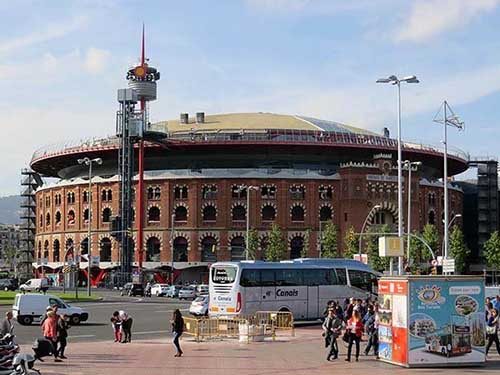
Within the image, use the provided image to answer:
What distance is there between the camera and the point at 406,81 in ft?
163

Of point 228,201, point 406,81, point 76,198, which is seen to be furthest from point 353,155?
point 406,81

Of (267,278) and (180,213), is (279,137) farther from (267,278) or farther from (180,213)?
(267,278)

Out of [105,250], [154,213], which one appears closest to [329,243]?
[154,213]

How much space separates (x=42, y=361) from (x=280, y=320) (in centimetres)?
1511

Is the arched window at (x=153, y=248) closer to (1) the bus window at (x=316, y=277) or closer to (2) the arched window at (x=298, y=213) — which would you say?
(2) the arched window at (x=298, y=213)

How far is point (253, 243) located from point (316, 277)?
188 feet

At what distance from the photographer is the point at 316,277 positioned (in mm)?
45094

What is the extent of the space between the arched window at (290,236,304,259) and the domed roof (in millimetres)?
14554

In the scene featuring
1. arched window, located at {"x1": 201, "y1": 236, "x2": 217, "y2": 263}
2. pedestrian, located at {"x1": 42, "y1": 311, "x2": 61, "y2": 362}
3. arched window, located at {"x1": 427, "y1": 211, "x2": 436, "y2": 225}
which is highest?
arched window, located at {"x1": 427, "y1": 211, "x2": 436, "y2": 225}

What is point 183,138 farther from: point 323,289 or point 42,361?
point 42,361

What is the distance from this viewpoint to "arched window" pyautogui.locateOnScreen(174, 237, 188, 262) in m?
108

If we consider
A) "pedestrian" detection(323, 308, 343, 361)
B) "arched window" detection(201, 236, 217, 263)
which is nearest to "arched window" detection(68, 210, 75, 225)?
"arched window" detection(201, 236, 217, 263)

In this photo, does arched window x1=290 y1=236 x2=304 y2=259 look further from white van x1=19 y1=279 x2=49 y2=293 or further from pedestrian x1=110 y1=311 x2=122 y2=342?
pedestrian x1=110 y1=311 x2=122 y2=342

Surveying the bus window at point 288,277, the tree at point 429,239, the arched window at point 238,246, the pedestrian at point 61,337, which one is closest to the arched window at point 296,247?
the arched window at point 238,246
